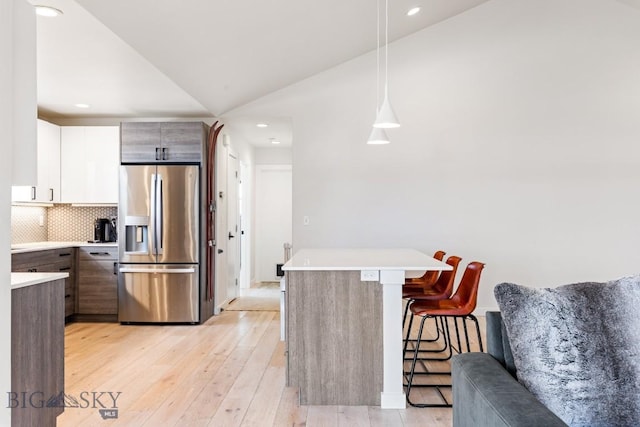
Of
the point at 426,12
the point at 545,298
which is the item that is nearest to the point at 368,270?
the point at 545,298

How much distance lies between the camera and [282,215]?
25.1ft

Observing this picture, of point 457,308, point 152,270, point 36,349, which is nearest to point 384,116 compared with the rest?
point 457,308

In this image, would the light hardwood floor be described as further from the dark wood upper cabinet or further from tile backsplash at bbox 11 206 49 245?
the dark wood upper cabinet

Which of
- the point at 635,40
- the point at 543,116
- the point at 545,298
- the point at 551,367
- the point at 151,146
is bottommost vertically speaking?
the point at 551,367

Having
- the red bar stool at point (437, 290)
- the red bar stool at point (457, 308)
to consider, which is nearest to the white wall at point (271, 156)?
the red bar stool at point (437, 290)

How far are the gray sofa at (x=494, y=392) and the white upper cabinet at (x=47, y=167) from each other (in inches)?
181

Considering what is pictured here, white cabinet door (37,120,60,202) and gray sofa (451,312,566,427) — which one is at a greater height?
white cabinet door (37,120,60,202)

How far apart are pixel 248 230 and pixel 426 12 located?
4.19m

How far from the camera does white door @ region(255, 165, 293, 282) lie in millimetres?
7648

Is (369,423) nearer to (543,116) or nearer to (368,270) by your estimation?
(368,270)

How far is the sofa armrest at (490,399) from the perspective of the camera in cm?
114

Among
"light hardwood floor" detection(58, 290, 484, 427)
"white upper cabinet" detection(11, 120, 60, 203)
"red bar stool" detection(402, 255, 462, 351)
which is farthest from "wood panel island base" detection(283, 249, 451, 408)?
"white upper cabinet" detection(11, 120, 60, 203)

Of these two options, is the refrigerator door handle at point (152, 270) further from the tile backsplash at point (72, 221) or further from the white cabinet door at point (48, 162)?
the white cabinet door at point (48, 162)

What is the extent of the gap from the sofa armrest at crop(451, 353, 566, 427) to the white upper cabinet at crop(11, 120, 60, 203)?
4595 mm
